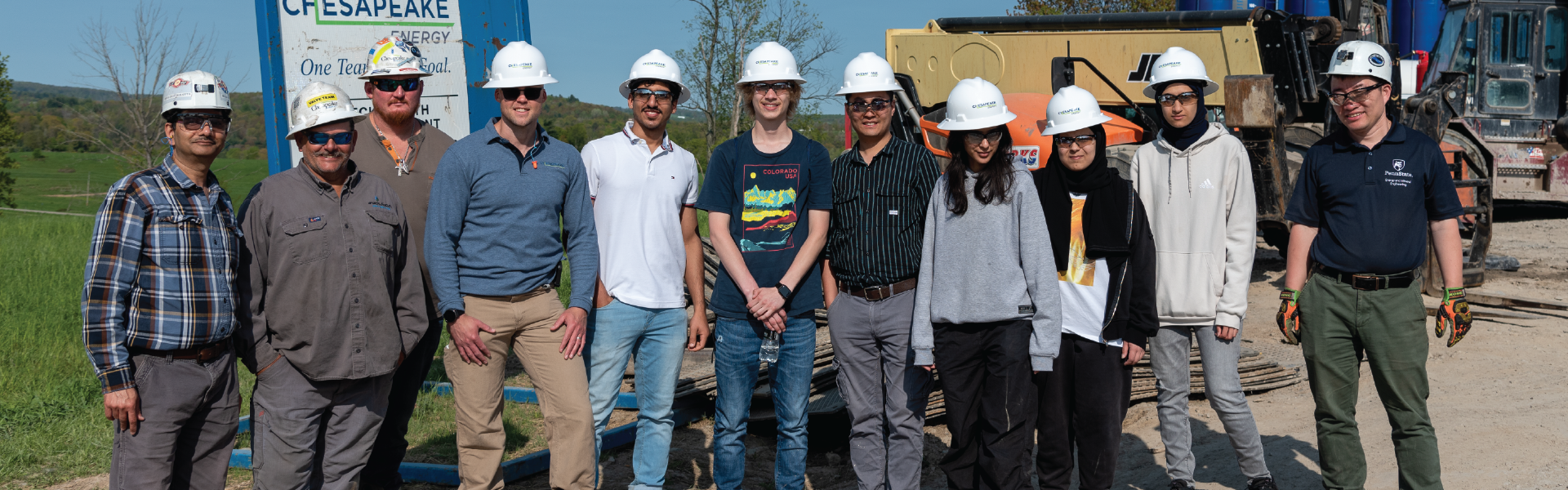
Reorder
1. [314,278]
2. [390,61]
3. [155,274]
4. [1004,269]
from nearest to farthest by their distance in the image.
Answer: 1. [155,274]
2. [314,278]
3. [1004,269]
4. [390,61]

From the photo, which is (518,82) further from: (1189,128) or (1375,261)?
(1375,261)

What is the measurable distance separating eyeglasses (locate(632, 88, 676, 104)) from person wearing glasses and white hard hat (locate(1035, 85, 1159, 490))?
5.06 ft

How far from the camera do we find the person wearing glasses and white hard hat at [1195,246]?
4254 mm

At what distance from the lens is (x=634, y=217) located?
166 inches

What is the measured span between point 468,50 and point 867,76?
2785 millimetres

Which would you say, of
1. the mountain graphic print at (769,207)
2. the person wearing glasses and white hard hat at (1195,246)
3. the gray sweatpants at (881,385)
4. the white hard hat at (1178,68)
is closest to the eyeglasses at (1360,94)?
the person wearing glasses and white hard hat at (1195,246)

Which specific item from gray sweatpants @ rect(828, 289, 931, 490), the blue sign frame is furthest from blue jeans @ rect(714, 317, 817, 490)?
the blue sign frame

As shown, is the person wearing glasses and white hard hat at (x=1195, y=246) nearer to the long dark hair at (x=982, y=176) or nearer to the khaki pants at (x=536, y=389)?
the long dark hair at (x=982, y=176)

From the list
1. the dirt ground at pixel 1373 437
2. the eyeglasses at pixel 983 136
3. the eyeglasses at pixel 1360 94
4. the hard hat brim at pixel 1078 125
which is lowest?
the dirt ground at pixel 1373 437

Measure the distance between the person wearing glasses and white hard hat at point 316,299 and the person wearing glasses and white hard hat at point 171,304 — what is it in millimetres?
117

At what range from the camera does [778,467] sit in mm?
4305

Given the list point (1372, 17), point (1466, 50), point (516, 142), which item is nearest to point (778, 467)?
point (516, 142)

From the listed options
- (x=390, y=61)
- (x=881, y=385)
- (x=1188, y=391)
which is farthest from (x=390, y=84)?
(x=1188, y=391)

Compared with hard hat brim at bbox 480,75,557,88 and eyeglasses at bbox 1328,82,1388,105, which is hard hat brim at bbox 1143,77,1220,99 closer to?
eyeglasses at bbox 1328,82,1388,105
